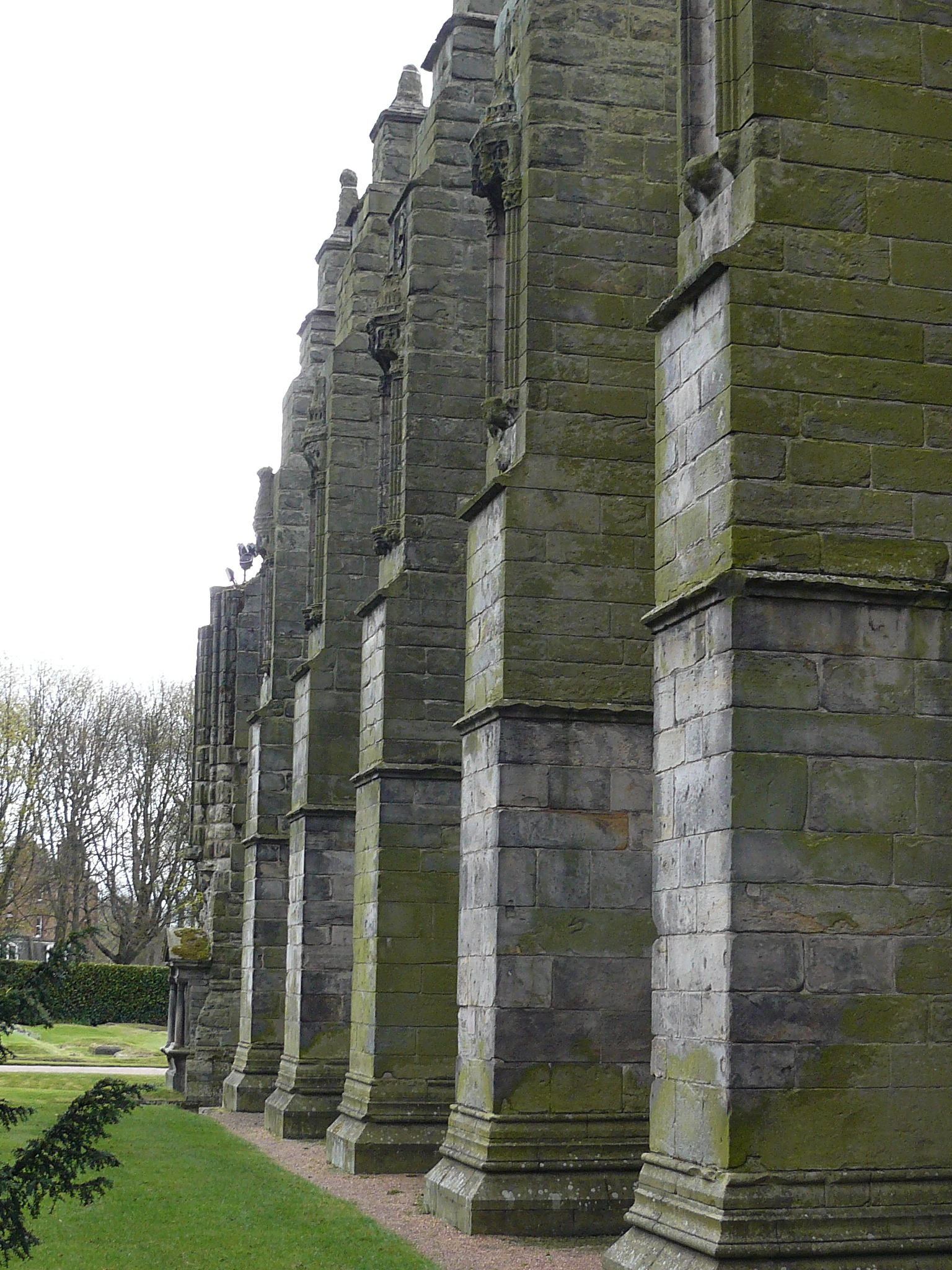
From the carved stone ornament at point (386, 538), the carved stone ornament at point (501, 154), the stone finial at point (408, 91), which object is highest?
the stone finial at point (408, 91)

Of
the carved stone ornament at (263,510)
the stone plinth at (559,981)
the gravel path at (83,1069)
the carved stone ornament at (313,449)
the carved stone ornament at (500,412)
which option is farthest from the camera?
the gravel path at (83,1069)

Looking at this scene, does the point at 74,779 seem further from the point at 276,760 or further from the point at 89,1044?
the point at 276,760

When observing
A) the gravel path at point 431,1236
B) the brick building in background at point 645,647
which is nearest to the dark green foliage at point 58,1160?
the brick building in background at point 645,647

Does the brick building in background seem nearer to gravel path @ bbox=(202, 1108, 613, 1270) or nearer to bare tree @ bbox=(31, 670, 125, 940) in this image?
gravel path @ bbox=(202, 1108, 613, 1270)

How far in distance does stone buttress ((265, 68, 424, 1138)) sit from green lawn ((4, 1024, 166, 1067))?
586 inches

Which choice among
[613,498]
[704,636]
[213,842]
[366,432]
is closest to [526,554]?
[613,498]

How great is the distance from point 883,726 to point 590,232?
5.90 meters

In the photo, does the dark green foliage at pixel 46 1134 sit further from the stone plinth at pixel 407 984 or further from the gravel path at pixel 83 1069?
the gravel path at pixel 83 1069

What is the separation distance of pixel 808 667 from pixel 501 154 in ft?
20.8

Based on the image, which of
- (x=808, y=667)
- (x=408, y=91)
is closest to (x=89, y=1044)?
(x=408, y=91)

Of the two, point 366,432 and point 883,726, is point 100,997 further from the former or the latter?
point 883,726

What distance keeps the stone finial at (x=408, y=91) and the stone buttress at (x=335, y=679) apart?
18mm

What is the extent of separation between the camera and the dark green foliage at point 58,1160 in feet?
21.0

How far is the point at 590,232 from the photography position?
13117mm
